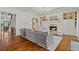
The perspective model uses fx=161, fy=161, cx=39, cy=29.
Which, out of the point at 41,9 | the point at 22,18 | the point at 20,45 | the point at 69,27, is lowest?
the point at 20,45

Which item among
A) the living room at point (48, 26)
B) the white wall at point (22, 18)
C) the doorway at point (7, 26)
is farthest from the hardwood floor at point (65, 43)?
the doorway at point (7, 26)

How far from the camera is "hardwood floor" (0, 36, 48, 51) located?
2568 millimetres

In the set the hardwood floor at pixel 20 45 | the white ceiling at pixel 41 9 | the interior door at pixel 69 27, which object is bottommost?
the hardwood floor at pixel 20 45

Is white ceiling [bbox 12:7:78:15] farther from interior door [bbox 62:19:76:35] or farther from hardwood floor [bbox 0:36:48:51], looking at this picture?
hardwood floor [bbox 0:36:48:51]

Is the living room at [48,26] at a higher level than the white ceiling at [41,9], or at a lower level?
lower

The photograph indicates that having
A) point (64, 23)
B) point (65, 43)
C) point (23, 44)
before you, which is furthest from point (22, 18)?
point (65, 43)

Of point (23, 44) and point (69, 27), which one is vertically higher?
point (69, 27)

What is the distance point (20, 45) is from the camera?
258 cm

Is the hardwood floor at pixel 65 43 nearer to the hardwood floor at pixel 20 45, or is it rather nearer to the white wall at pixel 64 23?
the white wall at pixel 64 23

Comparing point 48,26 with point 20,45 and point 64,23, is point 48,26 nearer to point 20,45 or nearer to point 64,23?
point 64,23

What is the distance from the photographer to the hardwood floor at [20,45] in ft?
8.43
